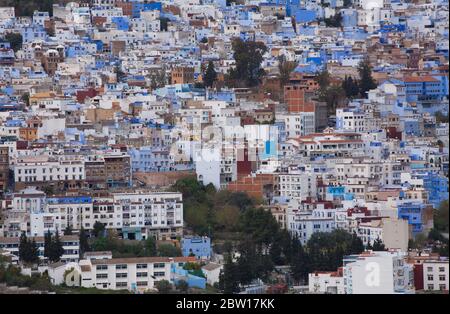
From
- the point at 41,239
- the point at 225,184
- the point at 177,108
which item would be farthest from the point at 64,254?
the point at 177,108

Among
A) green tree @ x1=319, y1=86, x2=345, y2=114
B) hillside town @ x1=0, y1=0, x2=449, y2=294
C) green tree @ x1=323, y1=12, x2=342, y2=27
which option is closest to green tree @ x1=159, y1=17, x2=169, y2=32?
hillside town @ x1=0, y1=0, x2=449, y2=294

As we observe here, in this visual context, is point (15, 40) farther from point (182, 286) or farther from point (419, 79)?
point (182, 286)

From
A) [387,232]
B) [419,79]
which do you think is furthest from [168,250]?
[419,79]

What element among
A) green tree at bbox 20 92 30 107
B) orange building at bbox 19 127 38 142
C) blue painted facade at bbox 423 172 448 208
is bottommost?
blue painted facade at bbox 423 172 448 208

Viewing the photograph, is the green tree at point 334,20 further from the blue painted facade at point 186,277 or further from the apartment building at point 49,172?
the blue painted facade at point 186,277

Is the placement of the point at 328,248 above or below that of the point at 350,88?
below

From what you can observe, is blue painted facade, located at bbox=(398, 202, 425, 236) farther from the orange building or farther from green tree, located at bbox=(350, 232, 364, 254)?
the orange building

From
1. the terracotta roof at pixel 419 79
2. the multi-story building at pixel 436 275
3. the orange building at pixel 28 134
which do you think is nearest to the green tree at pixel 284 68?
the terracotta roof at pixel 419 79

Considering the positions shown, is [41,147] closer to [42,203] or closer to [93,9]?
[42,203]
